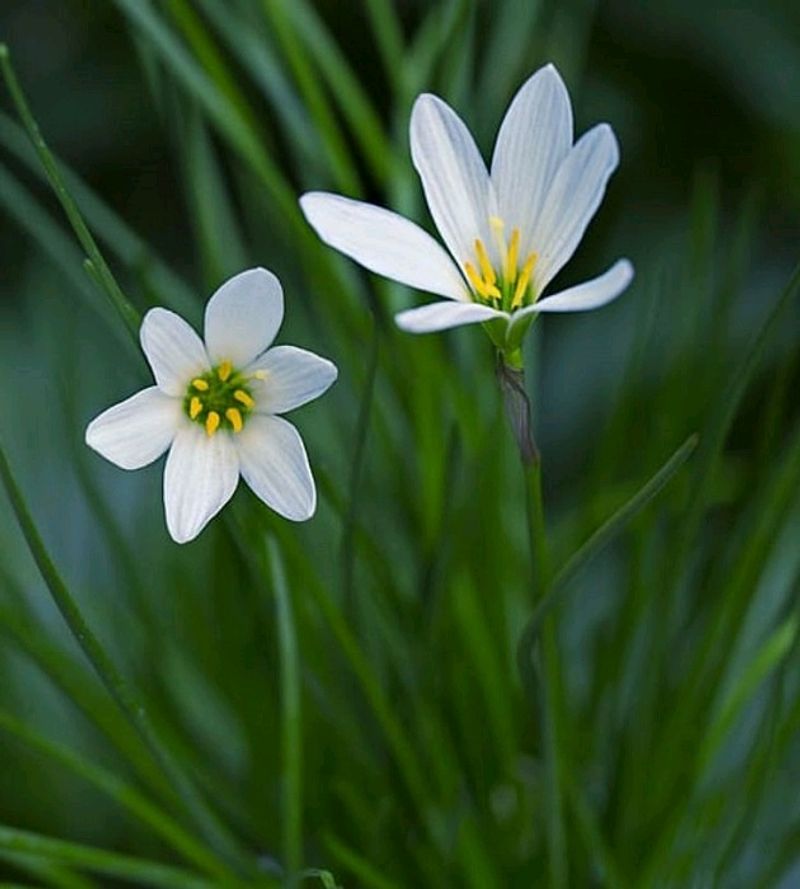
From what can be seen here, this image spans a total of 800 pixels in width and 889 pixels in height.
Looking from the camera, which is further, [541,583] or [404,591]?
[404,591]

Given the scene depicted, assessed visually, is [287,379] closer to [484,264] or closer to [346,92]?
[484,264]

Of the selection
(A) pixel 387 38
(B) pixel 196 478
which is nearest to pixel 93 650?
(B) pixel 196 478

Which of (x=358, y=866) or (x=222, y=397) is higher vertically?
(x=222, y=397)

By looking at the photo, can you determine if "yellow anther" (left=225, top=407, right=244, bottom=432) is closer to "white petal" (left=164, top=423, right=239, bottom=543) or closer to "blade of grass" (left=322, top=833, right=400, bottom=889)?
"white petal" (left=164, top=423, right=239, bottom=543)

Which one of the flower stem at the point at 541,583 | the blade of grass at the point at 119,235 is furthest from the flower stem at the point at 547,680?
the blade of grass at the point at 119,235

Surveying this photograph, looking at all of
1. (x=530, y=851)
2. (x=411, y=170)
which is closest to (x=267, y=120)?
(x=411, y=170)

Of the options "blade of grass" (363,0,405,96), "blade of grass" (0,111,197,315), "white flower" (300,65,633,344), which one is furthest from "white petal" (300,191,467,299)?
"blade of grass" (363,0,405,96)
